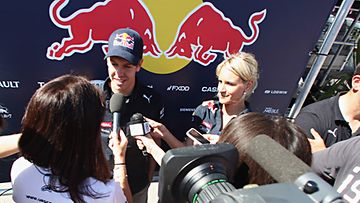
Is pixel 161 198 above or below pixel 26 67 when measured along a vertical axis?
above

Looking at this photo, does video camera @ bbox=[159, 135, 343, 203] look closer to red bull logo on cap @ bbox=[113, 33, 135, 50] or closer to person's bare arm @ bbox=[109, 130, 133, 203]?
person's bare arm @ bbox=[109, 130, 133, 203]

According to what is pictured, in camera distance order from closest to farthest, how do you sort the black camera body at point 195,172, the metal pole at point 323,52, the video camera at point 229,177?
the video camera at point 229,177 → the black camera body at point 195,172 → the metal pole at point 323,52

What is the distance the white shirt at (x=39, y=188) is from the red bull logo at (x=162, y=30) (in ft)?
3.22

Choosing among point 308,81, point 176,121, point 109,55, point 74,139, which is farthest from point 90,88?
point 308,81

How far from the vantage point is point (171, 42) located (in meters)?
2.46

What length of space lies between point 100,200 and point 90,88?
363 millimetres

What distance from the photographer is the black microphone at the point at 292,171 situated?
476mm

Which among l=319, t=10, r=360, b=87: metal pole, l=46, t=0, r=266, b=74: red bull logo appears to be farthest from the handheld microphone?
l=319, t=10, r=360, b=87: metal pole

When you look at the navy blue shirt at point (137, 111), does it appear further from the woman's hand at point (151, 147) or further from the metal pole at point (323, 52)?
the metal pole at point (323, 52)

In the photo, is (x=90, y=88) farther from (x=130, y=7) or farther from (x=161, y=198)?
(x=130, y=7)

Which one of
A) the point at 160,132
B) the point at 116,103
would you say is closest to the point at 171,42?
the point at 160,132

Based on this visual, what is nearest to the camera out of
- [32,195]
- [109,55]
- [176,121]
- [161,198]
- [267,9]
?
[161,198]

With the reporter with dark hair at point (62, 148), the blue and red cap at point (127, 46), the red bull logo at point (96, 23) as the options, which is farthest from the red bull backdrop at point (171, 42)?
the reporter with dark hair at point (62, 148)

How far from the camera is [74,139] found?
1.08 m
